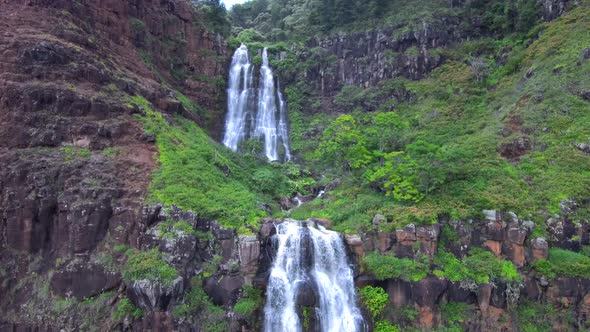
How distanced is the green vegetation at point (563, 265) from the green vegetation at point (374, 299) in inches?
320

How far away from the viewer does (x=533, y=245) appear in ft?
64.2

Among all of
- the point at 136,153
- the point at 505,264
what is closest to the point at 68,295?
the point at 136,153

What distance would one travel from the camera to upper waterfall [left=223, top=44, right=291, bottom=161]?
3834 cm

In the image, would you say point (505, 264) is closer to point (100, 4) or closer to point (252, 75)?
point (252, 75)

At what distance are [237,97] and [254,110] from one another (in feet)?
7.74

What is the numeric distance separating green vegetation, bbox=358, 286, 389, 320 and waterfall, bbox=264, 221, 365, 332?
0.57 meters

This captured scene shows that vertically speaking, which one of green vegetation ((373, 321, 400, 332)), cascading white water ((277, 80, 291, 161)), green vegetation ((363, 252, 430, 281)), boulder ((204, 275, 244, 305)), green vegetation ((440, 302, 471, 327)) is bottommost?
green vegetation ((373, 321, 400, 332))

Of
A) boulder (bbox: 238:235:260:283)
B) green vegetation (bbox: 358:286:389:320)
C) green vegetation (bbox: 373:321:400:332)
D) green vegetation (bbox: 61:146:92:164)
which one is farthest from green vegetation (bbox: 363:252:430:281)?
green vegetation (bbox: 61:146:92:164)

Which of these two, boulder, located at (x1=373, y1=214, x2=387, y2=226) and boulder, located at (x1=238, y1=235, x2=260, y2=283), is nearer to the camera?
boulder, located at (x1=238, y1=235, x2=260, y2=283)

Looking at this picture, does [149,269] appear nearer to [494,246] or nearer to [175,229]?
[175,229]

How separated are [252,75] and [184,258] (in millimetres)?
28173

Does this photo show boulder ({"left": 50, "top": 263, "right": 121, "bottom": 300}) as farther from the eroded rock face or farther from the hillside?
the eroded rock face

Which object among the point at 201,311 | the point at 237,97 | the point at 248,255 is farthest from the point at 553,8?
the point at 201,311

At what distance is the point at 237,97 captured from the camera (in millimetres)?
40406
